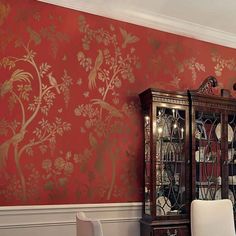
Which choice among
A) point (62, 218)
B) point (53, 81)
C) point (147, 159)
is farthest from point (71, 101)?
point (62, 218)

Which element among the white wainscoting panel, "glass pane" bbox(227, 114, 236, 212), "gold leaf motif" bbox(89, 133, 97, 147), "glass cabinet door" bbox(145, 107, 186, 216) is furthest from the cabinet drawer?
"gold leaf motif" bbox(89, 133, 97, 147)

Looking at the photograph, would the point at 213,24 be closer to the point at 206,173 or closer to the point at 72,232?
the point at 206,173

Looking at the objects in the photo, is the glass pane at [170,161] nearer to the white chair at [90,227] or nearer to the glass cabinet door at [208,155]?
the glass cabinet door at [208,155]

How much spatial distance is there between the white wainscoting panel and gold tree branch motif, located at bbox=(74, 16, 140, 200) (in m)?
0.19

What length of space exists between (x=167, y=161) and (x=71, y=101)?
1057mm

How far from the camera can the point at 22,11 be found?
114 inches

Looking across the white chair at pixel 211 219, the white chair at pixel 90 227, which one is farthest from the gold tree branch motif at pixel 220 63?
the white chair at pixel 90 227

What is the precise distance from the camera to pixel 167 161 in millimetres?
3125

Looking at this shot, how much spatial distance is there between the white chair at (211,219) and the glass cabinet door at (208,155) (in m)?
0.51

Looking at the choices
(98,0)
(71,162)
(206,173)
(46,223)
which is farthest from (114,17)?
(46,223)

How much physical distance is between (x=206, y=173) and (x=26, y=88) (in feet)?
6.25

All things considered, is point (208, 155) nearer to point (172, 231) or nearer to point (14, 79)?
point (172, 231)

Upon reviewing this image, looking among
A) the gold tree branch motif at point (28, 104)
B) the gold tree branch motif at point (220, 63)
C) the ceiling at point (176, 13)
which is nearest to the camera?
the gold tree branch motif at point (28, 104)

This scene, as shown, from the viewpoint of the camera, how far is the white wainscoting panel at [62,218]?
265 centimetres
